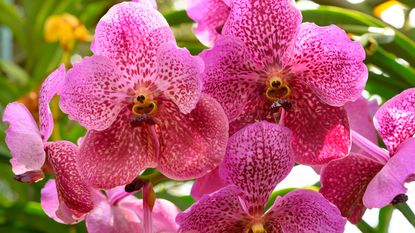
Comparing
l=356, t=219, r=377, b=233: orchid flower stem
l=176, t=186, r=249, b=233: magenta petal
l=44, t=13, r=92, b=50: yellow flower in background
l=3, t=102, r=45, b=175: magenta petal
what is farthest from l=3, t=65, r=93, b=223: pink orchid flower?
l=44, t=13, r=92, b=50: yellow flower in background

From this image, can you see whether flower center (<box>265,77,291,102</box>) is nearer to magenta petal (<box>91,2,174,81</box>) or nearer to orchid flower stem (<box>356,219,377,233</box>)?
magenta petal (<box>91,2,174,81</box>)

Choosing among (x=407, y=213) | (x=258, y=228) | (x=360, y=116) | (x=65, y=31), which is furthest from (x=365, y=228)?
(x=65, y=31)

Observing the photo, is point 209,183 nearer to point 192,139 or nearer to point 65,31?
point 192,139

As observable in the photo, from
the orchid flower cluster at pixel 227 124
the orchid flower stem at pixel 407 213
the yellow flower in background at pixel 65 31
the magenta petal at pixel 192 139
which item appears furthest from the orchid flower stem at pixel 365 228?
the yellow flower in background at pixel 65 31

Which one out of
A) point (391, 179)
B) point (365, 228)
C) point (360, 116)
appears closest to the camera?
point (391, 179)

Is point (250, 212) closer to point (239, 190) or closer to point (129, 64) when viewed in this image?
point (239, 190)

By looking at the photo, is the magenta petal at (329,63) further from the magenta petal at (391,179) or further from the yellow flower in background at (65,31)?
the yellow flower in background at (65,31)
